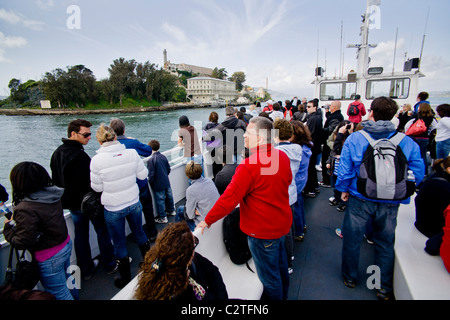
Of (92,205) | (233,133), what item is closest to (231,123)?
(233,133)

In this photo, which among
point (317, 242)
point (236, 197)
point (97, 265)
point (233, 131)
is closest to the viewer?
point (236, 197)

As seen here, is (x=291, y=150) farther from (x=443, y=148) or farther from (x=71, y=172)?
(x=443, y=148)

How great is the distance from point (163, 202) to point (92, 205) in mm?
1454

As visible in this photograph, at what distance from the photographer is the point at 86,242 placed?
7.92 feet

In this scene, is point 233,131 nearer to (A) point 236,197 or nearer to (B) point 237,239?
(B) point 237,239

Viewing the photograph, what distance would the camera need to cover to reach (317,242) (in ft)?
9.46

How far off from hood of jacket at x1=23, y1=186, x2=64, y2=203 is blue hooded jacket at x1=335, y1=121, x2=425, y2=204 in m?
2.38

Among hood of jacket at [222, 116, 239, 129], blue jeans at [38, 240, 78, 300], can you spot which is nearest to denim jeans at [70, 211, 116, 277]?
blue jeans at [38, 240, 78, 300]

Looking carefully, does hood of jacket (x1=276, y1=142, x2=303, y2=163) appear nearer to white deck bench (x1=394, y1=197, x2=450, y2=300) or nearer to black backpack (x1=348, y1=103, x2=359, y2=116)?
white deck bench (x1=394, y1=197, x2=450, y2=300)

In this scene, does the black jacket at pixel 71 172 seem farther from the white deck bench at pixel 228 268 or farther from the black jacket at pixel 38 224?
the white deck bench at pixel 228 268

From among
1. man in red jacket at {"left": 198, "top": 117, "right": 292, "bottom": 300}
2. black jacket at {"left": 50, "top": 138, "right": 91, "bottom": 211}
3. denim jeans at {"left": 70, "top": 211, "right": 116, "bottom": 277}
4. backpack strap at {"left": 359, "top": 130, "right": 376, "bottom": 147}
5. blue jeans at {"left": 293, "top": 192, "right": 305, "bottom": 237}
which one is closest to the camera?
man in red jacket at {"left": 198, "top": 117, "right": 292, "bottom": 300}

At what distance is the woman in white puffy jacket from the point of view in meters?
2.06

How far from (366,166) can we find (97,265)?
10.1 ft

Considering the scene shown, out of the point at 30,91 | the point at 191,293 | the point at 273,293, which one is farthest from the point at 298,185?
the point at 30,91
